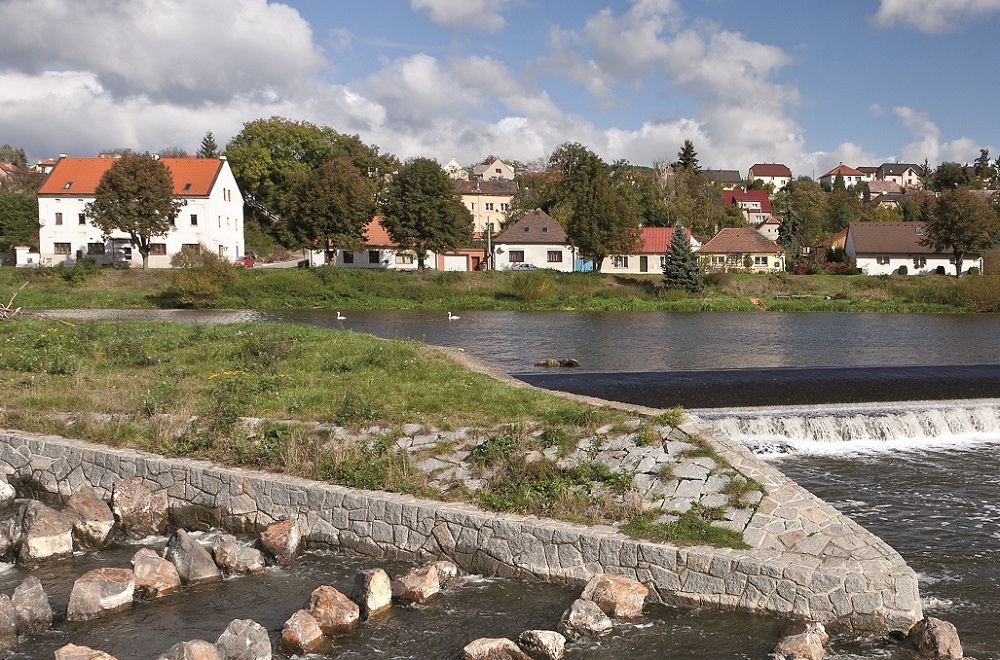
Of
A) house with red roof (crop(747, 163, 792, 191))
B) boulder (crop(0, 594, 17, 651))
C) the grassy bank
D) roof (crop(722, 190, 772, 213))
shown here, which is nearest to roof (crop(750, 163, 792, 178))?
house with red roof (crop(747, 163, 792, 191))

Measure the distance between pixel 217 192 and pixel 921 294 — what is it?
55.0 meters

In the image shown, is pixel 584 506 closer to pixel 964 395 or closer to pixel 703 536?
pixel 703 536

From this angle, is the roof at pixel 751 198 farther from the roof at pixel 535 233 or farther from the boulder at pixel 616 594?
the boulder at pixel 616 594

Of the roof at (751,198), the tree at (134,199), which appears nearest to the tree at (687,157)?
the roof at (751,198)

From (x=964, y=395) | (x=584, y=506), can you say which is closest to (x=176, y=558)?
(x=584, y=506)

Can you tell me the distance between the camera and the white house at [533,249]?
247 ft

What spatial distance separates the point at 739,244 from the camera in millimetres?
77562

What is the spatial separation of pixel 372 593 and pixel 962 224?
71.1 metres

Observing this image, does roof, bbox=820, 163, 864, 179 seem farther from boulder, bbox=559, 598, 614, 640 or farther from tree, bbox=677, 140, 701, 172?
boulder, bbox=559, 598, 614, 640

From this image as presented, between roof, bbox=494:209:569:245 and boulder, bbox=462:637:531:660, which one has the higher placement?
roof, bbox=494:209:569:245

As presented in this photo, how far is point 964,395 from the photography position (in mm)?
21500

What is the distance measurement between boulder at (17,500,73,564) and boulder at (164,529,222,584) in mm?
1636

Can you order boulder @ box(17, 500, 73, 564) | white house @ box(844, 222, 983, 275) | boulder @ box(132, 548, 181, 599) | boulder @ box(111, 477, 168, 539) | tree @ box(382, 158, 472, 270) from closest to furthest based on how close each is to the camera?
boulder @ box(132, 548, 181, 599) → boulder @ box(17, 500, 73, 564) → boulder @ box(111, 477, 168, 539) → tree @ box(382, 158, 472, 270) → white house @ box(844, 222, 983, 275)

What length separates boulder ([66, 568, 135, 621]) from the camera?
9242 millimetres
